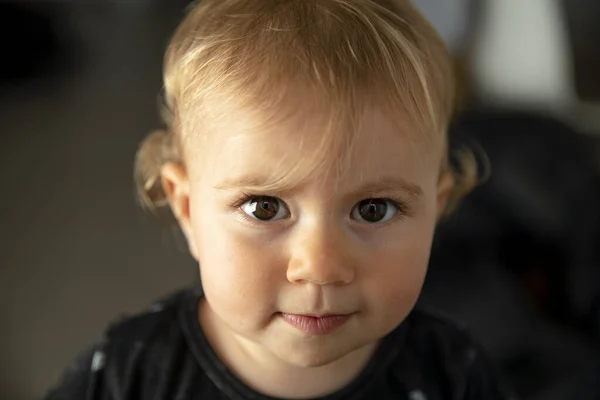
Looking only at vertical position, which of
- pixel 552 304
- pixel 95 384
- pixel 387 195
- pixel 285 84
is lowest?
pixel 552 304

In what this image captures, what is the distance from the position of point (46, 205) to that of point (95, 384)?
1.16m

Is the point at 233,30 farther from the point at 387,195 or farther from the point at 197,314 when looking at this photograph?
the point at 197,314

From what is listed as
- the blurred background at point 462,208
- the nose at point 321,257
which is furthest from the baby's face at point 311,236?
the blurred background at point 462,208

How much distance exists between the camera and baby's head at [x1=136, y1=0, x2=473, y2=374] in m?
0.63

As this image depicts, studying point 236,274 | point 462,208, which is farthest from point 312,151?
point 462,208

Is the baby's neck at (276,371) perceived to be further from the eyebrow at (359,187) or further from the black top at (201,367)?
the eyebrow at (359,187)

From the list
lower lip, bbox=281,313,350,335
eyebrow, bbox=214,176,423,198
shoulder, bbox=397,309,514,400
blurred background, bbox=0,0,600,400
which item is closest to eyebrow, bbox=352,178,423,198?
eyebrow, bbox=214,176,423,198

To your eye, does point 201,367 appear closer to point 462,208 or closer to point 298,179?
point 298,179

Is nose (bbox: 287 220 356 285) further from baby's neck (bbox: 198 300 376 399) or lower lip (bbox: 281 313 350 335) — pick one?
baby's neck (bbox: 198 300 376 399)

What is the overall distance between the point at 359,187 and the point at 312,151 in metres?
0.05

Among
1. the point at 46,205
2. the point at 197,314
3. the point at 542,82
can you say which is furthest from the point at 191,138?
the point at 542,82

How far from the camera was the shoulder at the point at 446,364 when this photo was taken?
2.71ft

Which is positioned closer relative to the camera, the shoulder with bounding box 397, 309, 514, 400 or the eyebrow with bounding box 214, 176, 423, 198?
the eyebrow with bounding box 214, 176, 423, 198

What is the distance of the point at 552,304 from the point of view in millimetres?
1439
